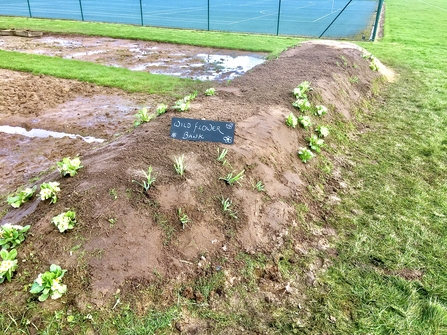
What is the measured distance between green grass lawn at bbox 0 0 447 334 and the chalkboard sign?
1496mm

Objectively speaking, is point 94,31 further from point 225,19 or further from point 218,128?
point 218,128

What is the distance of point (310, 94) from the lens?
573cm

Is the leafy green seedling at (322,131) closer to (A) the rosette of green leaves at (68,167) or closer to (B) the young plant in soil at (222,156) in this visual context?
(B) the young plant in soil at (222,156)

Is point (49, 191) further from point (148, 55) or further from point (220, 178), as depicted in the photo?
point (148, 55)

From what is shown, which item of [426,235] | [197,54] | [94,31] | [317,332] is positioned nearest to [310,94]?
[426,235]

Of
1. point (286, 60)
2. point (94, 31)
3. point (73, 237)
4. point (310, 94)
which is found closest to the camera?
point (73, 237)

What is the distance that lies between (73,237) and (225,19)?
69.7 ft

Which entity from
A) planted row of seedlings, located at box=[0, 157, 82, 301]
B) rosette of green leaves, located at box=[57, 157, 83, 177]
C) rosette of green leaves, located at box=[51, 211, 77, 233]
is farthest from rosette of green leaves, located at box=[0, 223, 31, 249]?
rosette of green leaves, located at box=[57, 157, 83, 177]

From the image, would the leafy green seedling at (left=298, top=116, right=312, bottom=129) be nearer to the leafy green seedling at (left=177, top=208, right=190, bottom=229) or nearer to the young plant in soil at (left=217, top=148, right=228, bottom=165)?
the young plant in soil at (left=217, top=148, right=228, bottom=165)

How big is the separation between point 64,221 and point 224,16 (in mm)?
22709

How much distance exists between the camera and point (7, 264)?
242cm

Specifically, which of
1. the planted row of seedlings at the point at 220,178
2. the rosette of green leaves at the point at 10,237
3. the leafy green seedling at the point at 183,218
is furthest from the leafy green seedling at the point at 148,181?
the rosette of green leaves at the point at 10,237

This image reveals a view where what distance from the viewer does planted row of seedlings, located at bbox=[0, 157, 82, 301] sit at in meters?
2.34

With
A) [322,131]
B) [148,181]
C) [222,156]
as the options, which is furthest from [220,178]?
[322,131]
